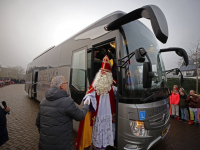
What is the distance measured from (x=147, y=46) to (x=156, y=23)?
1.25 m

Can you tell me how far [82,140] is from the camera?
88.8 inches

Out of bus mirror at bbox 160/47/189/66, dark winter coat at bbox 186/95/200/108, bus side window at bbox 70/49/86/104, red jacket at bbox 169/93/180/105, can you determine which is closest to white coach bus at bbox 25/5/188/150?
bus side window at bbox 70/49/86/104

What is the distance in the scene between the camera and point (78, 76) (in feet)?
11.4

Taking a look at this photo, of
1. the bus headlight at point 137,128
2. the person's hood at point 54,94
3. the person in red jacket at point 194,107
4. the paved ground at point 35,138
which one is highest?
the person's hood at point 54,94

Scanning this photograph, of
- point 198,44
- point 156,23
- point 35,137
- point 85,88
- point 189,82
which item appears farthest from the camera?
point 189,82

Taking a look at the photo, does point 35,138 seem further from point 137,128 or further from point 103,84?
point 137,128

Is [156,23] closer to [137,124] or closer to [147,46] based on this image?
[147,46]

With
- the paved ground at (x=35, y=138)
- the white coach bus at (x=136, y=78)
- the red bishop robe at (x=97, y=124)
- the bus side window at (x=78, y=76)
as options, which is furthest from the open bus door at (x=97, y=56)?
the paved ground at (x=35, y=138)

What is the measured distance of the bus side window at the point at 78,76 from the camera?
329 cm

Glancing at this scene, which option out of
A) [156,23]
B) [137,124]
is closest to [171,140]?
[137,124]

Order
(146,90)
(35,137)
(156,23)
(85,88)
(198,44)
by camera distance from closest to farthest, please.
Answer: (156,23), (146,90), (85,88), (35,137), (198,44)

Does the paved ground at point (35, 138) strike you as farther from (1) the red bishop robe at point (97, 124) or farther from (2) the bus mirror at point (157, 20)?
(2) the bus mirror at point (157, 20)

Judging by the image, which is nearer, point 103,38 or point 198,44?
point 103,38

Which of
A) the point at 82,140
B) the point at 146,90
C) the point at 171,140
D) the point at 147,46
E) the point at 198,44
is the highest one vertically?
the point at 198,44
